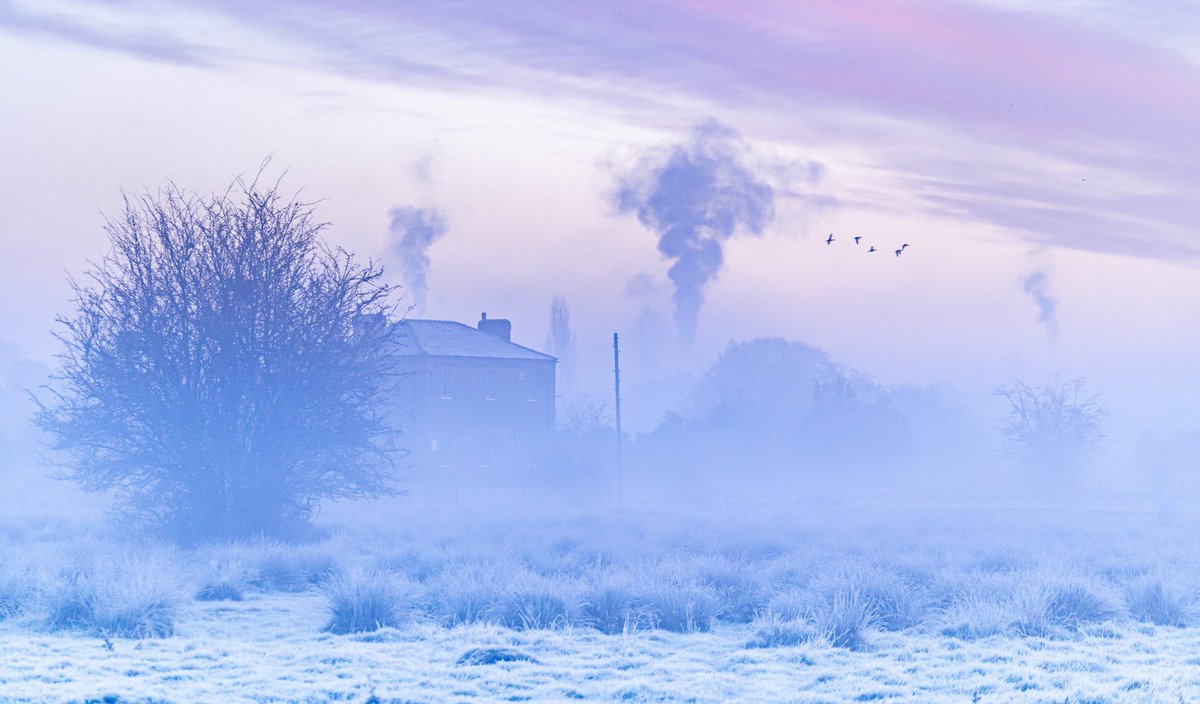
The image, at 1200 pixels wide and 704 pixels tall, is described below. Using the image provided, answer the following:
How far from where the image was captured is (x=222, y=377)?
22594mm

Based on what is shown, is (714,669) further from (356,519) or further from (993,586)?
(356,519)

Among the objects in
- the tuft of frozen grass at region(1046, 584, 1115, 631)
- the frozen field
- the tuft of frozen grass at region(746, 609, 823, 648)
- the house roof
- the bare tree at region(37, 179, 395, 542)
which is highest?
the house roof

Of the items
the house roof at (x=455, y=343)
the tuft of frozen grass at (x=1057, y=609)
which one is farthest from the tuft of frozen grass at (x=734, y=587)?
the house roof at (x=455, y=343)

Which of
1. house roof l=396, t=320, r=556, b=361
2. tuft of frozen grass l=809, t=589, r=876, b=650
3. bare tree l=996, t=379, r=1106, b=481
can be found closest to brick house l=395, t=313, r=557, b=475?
house roof l=396, t=320, r=556, b=361

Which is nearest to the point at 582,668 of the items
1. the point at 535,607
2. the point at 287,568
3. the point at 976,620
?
the point at 535,607

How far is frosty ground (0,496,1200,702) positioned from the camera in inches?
370

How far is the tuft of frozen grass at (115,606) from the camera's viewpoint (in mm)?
11664

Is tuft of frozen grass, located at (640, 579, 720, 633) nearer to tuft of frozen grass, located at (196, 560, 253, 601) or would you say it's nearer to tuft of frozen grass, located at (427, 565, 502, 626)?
tuft of frozen grass, located at (427, 565, 502, 626)

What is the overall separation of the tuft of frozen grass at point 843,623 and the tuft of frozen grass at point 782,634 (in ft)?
0.35

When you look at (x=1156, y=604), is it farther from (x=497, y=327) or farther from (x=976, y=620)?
(x=497, y=327)

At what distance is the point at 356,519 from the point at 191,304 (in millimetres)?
13282

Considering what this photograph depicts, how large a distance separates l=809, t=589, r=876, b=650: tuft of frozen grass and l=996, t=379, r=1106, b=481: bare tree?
56266 mm

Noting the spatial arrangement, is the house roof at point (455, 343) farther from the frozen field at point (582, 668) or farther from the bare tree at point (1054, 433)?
the frozen field at point (582, 668)

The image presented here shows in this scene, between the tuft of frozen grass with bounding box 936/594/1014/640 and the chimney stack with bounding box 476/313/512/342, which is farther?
the chimney stack with bounding box 476/313/512/342
